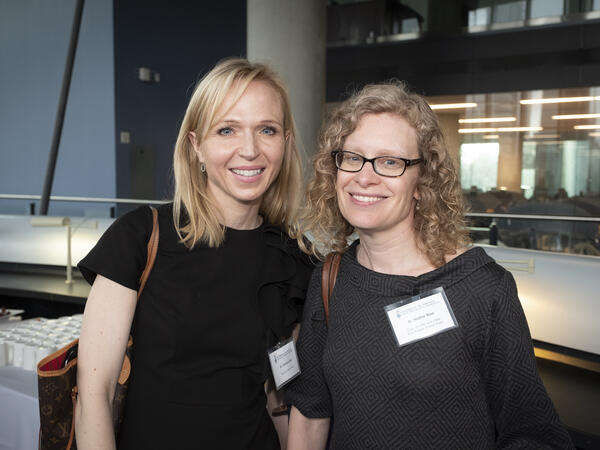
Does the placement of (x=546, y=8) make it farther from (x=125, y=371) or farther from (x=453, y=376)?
(x=125, y=371)

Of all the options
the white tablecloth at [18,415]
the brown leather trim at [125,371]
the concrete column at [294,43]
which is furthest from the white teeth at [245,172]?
the concrete column at [294,43]

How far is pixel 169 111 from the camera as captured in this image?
9.84 m

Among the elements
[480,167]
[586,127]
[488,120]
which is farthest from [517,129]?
[586,127]

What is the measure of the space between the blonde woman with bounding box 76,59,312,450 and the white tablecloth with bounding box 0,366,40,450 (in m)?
0.72

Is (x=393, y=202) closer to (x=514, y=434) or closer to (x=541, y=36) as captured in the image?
(x=514, y=434)

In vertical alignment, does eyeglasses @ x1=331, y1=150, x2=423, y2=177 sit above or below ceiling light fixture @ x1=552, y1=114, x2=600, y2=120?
below

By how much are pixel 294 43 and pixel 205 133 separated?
413cm

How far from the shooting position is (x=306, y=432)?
1.55 metres

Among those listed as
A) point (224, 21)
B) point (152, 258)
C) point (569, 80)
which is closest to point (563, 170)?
point (569, 80)

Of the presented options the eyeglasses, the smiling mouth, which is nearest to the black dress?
the smiling mouth

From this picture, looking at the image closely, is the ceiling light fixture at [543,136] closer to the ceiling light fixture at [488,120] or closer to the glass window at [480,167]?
the ceiling light fixture at [488,120]

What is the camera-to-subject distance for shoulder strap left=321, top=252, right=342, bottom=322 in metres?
1.51

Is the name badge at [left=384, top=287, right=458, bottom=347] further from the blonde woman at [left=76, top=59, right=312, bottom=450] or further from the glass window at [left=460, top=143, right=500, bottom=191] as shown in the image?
the glass window at [left=460, top=143, right=500, bottom=191]

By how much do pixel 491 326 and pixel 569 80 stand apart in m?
8.38
